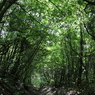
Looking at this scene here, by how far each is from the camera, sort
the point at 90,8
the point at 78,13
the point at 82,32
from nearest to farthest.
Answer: the point at 90,8 → the point at 78,13 → the point at 82,32

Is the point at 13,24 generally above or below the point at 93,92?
above

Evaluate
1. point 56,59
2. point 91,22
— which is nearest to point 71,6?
point 91,22

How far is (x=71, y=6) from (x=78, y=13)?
145 cm

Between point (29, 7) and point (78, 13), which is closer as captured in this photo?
point (29, 7)

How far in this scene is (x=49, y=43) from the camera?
40.6 feet

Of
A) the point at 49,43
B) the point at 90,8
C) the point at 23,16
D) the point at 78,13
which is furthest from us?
the point at 49,43

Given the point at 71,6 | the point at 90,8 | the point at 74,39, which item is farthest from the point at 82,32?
the point at 71,6

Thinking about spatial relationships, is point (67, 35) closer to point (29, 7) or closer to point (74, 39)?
point (74, 39)

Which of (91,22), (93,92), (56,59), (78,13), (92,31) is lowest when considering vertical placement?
(93,92)

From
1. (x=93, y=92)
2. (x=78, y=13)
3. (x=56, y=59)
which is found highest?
(x=78, y=13)

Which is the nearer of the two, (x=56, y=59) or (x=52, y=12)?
(x=52, y=12)

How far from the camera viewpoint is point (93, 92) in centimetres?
920

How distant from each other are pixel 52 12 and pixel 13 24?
9.92ft

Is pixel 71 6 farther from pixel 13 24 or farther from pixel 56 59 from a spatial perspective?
pixel 56 59
